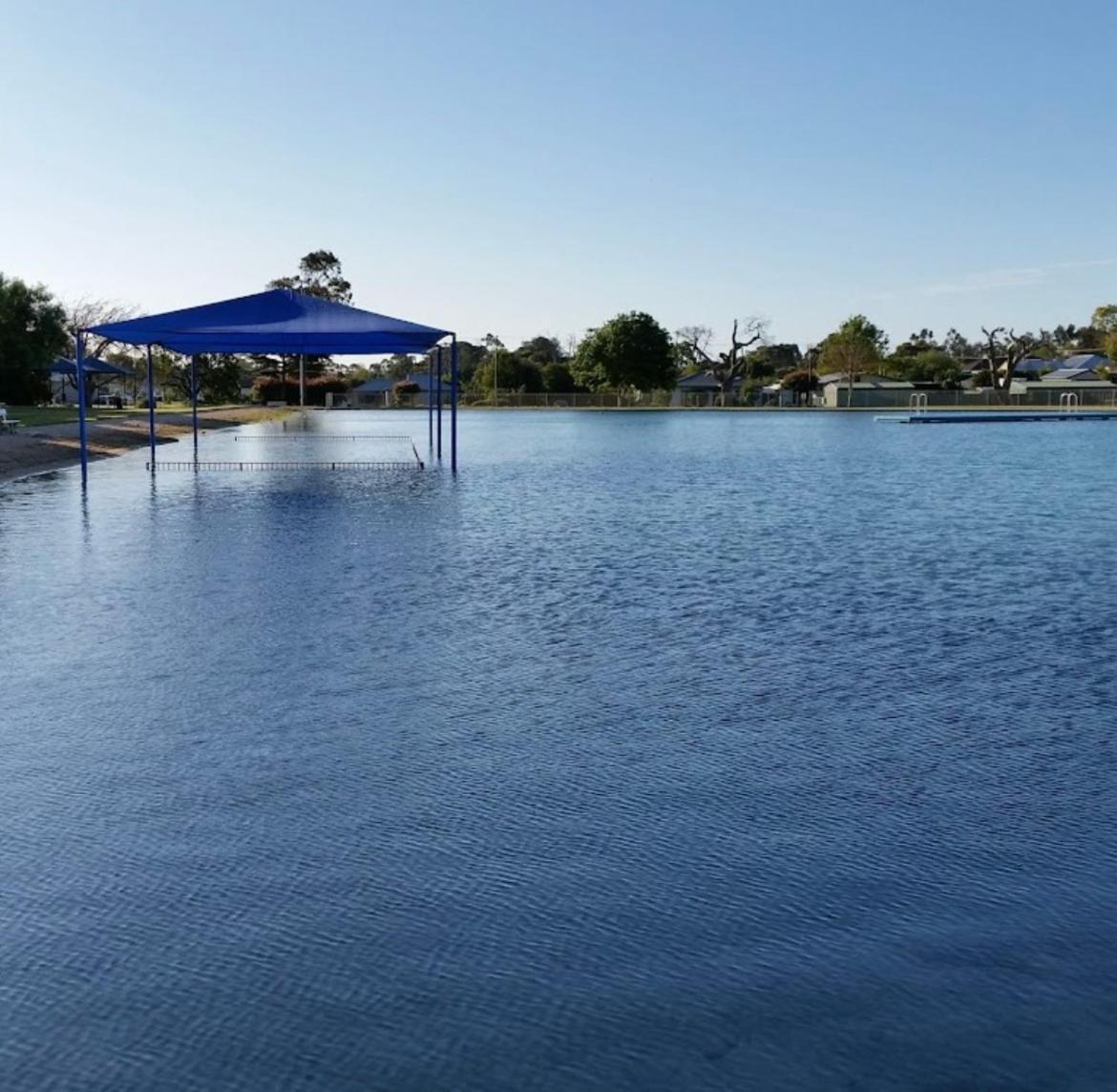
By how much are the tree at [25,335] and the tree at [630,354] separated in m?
39.5

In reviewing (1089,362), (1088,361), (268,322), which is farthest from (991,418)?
(1088,361)

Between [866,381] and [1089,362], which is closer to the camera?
[866,381]

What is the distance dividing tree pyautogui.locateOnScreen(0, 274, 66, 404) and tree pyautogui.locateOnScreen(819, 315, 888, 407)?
5430 cm

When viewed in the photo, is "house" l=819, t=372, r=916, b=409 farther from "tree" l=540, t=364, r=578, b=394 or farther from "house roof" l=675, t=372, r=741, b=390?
"tree" l=540, t=364, r=578, b=394

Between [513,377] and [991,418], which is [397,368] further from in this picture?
[991,418]

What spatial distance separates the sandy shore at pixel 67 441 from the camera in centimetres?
2456

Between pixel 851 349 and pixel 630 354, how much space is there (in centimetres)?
1904

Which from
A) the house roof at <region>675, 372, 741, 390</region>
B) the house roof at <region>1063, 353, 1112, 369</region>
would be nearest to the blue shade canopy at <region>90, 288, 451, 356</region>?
the house roof at <region>675, 372, 741, 390</region>

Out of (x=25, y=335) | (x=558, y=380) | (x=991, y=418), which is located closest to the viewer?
(x=25, y=335)

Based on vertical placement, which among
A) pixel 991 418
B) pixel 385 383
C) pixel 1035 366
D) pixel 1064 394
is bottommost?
pixel 991 418

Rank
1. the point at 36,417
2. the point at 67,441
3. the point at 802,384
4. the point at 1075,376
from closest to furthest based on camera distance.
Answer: the point at 67,441 < the point at 36,417 < the point at 802,384 < the point at 1075,376

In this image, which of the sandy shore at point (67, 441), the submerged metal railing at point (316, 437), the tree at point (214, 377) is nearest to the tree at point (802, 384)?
the tree at point (214, 377)

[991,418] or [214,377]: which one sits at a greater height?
[214,377]

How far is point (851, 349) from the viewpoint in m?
93.8
